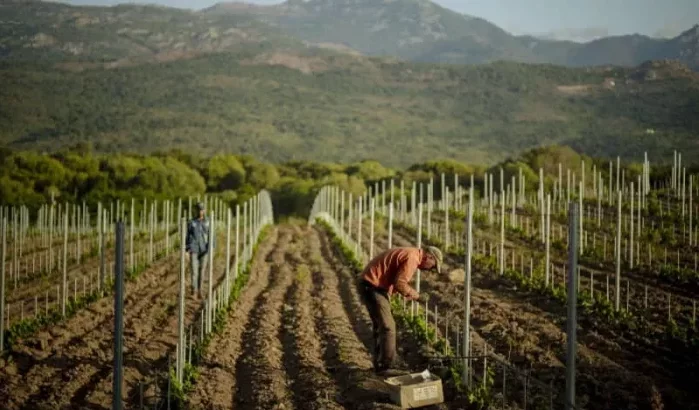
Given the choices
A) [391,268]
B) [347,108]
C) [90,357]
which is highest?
[347,108]

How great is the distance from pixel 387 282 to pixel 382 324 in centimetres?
45

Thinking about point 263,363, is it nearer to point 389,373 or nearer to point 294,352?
point 294,352

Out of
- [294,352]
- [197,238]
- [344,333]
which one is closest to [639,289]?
[344,333]

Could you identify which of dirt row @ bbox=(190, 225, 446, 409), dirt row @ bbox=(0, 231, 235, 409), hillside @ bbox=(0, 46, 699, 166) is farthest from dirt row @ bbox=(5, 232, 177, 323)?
hillside @ bbox=(0, 46, 699, 166)

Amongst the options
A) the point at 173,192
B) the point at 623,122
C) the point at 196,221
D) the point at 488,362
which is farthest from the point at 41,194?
the point at 623,122

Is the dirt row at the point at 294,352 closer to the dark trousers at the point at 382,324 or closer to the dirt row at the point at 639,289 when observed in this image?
the dark trousers at the point at 382,324

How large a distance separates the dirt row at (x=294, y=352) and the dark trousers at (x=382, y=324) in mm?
236

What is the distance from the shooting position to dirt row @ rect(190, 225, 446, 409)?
27.4 feet

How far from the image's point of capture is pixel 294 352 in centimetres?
A: 1045

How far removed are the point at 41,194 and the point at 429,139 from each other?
84962mm

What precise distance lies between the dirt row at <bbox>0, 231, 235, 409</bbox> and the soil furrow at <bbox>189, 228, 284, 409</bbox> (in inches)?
21.4

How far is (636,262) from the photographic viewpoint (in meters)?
18.6

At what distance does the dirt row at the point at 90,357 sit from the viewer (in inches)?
332

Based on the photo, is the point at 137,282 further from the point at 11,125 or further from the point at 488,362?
the point at 11,125
